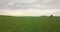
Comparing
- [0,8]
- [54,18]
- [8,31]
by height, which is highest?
[0,8]

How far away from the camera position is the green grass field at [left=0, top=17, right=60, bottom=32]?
124 cm

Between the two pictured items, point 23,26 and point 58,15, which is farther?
point 58,15

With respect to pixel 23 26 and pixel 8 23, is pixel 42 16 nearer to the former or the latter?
Result: pixel 23 26

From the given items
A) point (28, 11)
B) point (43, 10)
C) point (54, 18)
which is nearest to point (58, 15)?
point (54, 18)

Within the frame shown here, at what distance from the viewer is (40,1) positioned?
1.45m

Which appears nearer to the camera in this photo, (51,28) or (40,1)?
(51,28)

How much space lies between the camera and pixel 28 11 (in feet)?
4.69

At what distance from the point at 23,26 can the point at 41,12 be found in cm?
28

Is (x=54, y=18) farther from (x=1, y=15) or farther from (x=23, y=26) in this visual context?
(x=1, y=15)

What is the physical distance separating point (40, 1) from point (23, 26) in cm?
37

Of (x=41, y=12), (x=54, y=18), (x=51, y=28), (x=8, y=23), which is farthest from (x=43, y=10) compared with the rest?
(x=8, y=23)

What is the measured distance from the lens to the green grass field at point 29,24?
124cm

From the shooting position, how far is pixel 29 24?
1.29 metres

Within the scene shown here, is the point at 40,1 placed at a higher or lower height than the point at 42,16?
higher
